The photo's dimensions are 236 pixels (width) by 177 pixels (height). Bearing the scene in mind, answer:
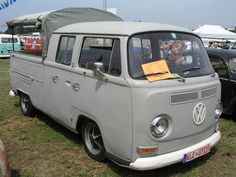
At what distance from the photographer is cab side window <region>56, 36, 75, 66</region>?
531 cm

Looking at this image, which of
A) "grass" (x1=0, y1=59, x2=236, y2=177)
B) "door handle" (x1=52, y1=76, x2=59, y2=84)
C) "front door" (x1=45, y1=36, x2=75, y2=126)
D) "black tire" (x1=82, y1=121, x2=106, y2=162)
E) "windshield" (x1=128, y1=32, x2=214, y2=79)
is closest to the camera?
"windshield" (x1=128, y1=32, x2=214, y2=79)

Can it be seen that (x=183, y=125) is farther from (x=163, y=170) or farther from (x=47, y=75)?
(x=47, y=75)

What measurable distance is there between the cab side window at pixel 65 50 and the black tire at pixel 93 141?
3.55 ft

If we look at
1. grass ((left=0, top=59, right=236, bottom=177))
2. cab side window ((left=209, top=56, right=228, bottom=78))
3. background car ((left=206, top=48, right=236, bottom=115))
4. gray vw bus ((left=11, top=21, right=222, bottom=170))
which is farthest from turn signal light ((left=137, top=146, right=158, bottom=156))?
cab side window ((left=209, top=56, right=228, bottom=78))

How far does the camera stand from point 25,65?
6.98 m

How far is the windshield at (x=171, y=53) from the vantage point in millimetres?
4164

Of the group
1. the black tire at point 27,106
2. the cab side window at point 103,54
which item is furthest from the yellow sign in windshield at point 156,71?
the black tire at point 27,106

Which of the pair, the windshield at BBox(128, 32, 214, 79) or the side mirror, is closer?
the windshield at BBox(128, 32, 214, 79)

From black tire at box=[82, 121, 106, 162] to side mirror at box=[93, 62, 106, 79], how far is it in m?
0.76

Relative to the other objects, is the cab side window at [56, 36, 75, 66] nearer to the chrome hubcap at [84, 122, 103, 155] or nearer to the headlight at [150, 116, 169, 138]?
the chrome hubcap at [84, 122, 103, 155]

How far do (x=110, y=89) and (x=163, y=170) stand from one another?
1430 mm

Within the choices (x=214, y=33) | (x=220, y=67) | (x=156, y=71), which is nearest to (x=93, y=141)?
(x=156, y=71)

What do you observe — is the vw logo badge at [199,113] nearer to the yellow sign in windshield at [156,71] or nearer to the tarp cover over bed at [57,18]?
the yellow sign in windshield at [156,71]

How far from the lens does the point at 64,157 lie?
5.21 m
